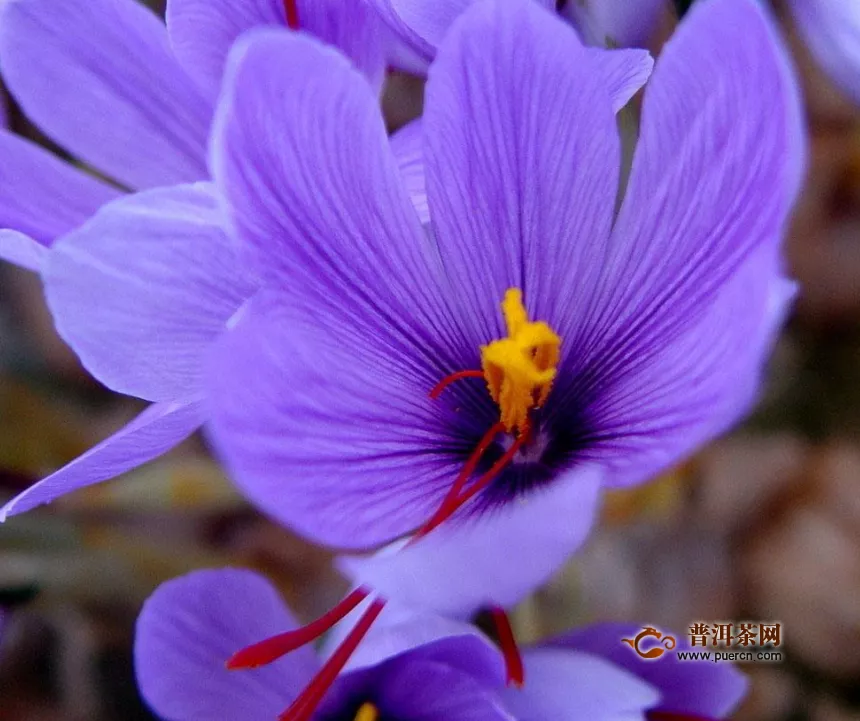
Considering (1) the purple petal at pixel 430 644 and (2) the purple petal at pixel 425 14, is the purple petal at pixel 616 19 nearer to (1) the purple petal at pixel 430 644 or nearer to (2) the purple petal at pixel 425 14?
(2) the purple petal at pixel 425 14

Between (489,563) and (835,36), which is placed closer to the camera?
(489,563)

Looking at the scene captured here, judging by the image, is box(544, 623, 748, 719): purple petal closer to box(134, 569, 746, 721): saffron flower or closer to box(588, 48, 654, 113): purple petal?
box(134, 569, 746, 721): saffron flower

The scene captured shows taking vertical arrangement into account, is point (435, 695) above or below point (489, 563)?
below

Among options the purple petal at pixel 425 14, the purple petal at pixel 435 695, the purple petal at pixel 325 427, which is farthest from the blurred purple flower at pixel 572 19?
the purple petal at pixel 435 695

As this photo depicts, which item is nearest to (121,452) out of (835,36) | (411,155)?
(411,155)

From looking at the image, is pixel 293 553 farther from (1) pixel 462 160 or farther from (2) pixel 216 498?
(1) pixel 462 160

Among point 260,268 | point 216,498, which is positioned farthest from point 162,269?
point 216,498

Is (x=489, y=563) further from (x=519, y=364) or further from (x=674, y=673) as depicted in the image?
(x=674, y=673)
